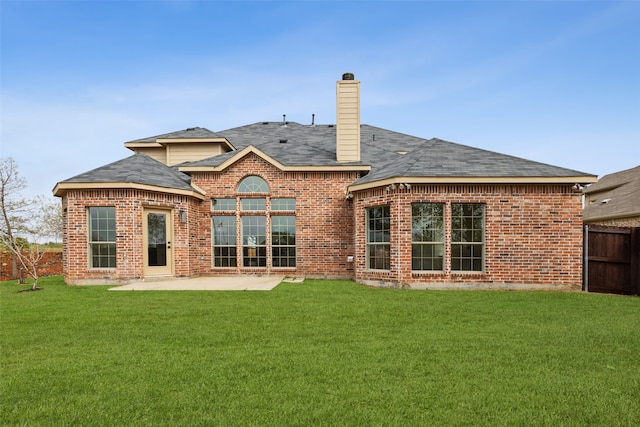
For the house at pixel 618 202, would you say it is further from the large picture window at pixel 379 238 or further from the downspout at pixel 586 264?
the large picture window at pixel 379 238

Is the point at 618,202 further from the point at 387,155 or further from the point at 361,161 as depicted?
the point at 361,161

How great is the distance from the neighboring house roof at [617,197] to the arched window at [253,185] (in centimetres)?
1582

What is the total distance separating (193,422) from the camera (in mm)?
2984

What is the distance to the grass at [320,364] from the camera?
3154mm

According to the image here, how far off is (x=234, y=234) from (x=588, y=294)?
10.8 metres

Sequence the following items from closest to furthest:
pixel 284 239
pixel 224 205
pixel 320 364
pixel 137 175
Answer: pixel 320 364 → pixel 137 175 → pixel 284 239 → pixel 224 205

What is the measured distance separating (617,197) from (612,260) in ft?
39.1

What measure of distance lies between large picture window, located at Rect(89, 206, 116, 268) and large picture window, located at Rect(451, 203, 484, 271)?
10387 millimetres

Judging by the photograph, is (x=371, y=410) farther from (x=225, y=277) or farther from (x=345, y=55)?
(x=345, y=55)

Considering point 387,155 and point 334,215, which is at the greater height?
point 387,155

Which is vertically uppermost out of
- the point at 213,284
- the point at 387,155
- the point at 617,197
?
the point at 387,155

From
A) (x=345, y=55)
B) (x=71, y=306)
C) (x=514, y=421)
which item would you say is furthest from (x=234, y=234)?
(x=514, y=421)

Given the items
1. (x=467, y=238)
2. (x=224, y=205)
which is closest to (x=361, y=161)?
(x=467, y=238)

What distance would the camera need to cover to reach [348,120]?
13.4 metres
